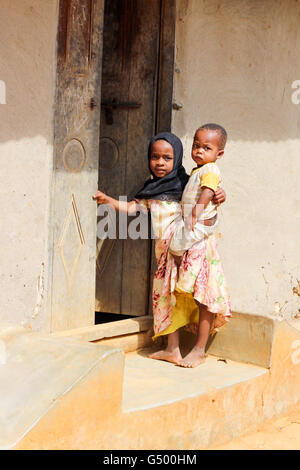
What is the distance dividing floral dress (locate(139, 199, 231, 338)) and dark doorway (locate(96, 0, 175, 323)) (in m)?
0.52

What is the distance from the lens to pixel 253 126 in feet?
16.5

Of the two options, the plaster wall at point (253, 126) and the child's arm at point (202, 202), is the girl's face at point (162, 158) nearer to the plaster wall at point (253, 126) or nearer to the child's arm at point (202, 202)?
the child's arm at point (202, 202)

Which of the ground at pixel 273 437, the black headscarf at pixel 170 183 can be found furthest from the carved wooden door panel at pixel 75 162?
the ground at pixel 273 437

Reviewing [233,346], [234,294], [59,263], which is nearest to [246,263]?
[234,294]

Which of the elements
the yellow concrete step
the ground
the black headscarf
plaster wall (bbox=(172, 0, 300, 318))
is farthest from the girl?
the ground

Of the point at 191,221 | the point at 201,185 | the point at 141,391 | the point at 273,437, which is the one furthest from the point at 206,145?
the point at 273,437

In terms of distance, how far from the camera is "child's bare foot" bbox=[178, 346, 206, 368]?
13.7 ft

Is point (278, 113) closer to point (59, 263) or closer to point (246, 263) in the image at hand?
point (246, 263)

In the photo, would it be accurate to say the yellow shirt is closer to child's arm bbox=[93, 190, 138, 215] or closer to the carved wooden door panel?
child's arm bbox=[93, 190, 138, 215]

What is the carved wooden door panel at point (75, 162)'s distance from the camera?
3980 mm

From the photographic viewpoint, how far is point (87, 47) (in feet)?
13.5

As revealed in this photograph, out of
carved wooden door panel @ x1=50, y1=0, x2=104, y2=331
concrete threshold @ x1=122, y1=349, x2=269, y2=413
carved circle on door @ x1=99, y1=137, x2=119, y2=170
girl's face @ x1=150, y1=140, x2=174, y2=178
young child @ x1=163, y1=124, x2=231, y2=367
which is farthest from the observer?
carved circle on door @ x1=99, y1=137, x2=119, y2=170

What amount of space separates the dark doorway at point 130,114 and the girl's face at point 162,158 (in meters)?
0.52

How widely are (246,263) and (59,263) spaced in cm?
161
